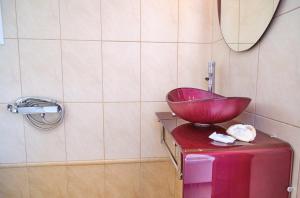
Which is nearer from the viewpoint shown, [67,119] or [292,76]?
[292,76]

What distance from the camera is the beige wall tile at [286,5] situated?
724mm

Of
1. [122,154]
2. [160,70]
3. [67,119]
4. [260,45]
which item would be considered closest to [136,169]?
[122,154]

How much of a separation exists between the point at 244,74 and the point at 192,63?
0.53 m

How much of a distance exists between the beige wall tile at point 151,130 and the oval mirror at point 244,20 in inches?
26.5

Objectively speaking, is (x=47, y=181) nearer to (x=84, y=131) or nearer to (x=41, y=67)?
(x=84, y=131)

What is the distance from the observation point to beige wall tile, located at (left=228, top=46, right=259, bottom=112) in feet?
3.24

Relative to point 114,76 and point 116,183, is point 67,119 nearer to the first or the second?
point 114,76

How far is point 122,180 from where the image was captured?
1.58 metres

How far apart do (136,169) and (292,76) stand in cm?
122

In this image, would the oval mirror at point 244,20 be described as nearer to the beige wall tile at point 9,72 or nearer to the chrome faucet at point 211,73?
the chrome faucet at point 211,73

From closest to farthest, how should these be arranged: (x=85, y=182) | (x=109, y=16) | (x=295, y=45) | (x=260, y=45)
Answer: (x=295, y=45) → (x=260, y=45) → (x=109, y=16) → (x=85, y=182)

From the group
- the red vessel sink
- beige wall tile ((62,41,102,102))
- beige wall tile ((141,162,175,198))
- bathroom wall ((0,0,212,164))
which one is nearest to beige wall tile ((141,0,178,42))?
bathroom wall ((0,0,212,164))

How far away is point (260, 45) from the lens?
925 millimetres

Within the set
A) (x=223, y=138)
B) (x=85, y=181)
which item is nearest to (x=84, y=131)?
(x=85, y=181)
